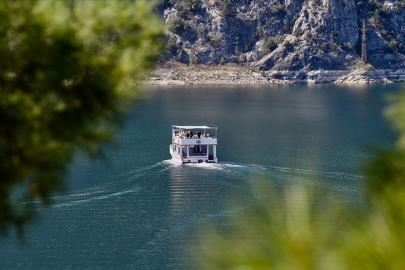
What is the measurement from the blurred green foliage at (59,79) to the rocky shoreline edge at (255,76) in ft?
444

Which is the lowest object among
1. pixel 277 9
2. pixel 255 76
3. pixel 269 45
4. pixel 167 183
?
pixel 167 183

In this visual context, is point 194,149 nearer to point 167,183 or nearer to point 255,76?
point 167,183

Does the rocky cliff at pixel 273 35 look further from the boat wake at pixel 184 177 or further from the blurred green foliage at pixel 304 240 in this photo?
the blurred green foliage at pixel 304 240

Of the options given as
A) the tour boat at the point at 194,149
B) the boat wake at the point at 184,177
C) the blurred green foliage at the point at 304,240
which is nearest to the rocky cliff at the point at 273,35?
the tour boat at the point at 194,149

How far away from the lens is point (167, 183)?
36.5 m

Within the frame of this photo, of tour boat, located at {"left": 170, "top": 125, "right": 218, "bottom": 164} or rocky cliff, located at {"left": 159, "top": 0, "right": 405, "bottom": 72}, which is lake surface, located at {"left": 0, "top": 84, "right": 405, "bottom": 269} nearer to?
tour boat, located at {"left": 170, "top": 125, "right": 218, "bottom": 164}

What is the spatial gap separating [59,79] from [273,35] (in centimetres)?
14997

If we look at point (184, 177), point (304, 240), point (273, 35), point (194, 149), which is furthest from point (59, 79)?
point (273, 35)

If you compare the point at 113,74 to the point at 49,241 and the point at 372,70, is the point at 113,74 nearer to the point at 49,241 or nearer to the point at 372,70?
the point at 49,241

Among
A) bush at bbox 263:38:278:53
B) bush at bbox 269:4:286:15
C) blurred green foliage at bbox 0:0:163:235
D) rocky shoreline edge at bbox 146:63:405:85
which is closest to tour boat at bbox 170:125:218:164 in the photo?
blurred green foliage at bbox 0:0:163:235

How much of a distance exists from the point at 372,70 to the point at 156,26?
15287cm

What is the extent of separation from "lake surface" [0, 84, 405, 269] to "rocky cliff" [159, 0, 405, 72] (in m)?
73.2

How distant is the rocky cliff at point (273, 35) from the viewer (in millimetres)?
145875

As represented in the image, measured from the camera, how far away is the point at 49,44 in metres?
2.70
